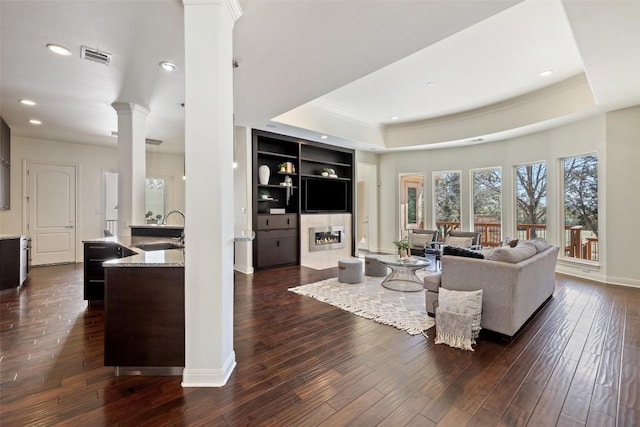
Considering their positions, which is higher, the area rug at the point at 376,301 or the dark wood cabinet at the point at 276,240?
the dark wood cabinet at the point at 276,240

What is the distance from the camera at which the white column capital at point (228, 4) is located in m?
1.96

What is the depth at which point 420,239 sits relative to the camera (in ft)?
20.2

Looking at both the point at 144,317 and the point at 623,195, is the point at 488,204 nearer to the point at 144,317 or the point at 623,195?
the point at 623,195

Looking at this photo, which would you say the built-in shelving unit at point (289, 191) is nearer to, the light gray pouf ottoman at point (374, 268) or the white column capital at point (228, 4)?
the light gray pouf ottoman at point (374, 268)

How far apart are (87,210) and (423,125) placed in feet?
26.5

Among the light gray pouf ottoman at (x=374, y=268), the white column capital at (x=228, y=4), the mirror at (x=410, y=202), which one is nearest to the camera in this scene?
the white column capital at (x=228, y=4)

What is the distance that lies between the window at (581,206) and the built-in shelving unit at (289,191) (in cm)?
430

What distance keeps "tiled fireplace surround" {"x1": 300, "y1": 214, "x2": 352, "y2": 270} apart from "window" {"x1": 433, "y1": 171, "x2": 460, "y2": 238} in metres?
2.34

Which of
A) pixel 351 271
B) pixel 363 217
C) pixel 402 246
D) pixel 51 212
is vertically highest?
pixel 51 212

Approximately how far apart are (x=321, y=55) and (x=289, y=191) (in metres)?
3.51

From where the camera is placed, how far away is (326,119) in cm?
591

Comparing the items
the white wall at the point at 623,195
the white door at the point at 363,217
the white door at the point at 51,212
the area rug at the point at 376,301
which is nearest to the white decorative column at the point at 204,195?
the area rug at the point at 376,301

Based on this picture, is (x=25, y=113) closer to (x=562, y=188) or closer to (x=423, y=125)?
(x=423, y=125)

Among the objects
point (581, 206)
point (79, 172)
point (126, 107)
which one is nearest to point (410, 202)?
point (581, 206)
